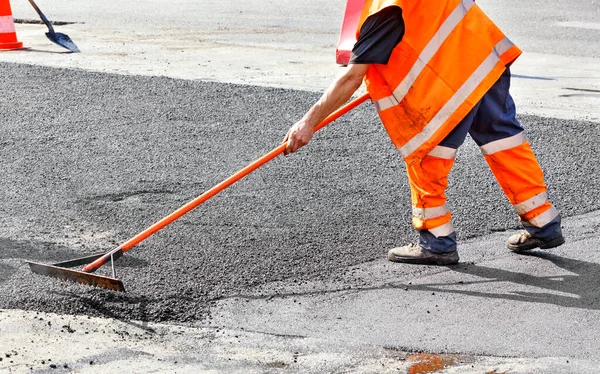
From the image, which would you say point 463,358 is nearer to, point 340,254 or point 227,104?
point 340,254

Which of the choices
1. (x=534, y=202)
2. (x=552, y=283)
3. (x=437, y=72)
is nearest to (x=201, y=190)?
(x=437, y=72)

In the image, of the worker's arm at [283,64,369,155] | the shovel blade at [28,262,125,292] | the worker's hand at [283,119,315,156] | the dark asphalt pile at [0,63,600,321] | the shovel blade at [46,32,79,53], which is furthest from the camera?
the shovel blade at [46,32,79,53]

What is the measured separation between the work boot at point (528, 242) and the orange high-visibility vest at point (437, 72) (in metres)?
0.73

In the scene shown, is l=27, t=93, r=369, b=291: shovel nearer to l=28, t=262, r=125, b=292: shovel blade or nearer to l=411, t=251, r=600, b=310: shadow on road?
l=28, t=262, r=125, b=292: shovel blade

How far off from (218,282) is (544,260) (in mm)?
1594

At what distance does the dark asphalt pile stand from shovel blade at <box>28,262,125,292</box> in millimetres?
67

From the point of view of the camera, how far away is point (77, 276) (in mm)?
3879

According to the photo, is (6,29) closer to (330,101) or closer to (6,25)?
(6,25)

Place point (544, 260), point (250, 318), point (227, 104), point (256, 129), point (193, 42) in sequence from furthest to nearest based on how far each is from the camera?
point (193, 42)
point (227, 104)
point (256, 129)
point (544, 260)
point (250, 318)

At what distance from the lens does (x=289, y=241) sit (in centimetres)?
467

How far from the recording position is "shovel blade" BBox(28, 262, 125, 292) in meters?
3.79

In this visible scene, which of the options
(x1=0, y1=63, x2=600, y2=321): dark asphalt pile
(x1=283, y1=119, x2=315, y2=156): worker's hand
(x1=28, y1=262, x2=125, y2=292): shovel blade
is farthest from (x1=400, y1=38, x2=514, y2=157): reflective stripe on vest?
(x1=28, y1=262, x2=125, y2=292): shovel blade

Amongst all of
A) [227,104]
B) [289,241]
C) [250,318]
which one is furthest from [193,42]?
[250,318]

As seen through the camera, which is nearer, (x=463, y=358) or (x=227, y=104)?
(x=463, y=358)
